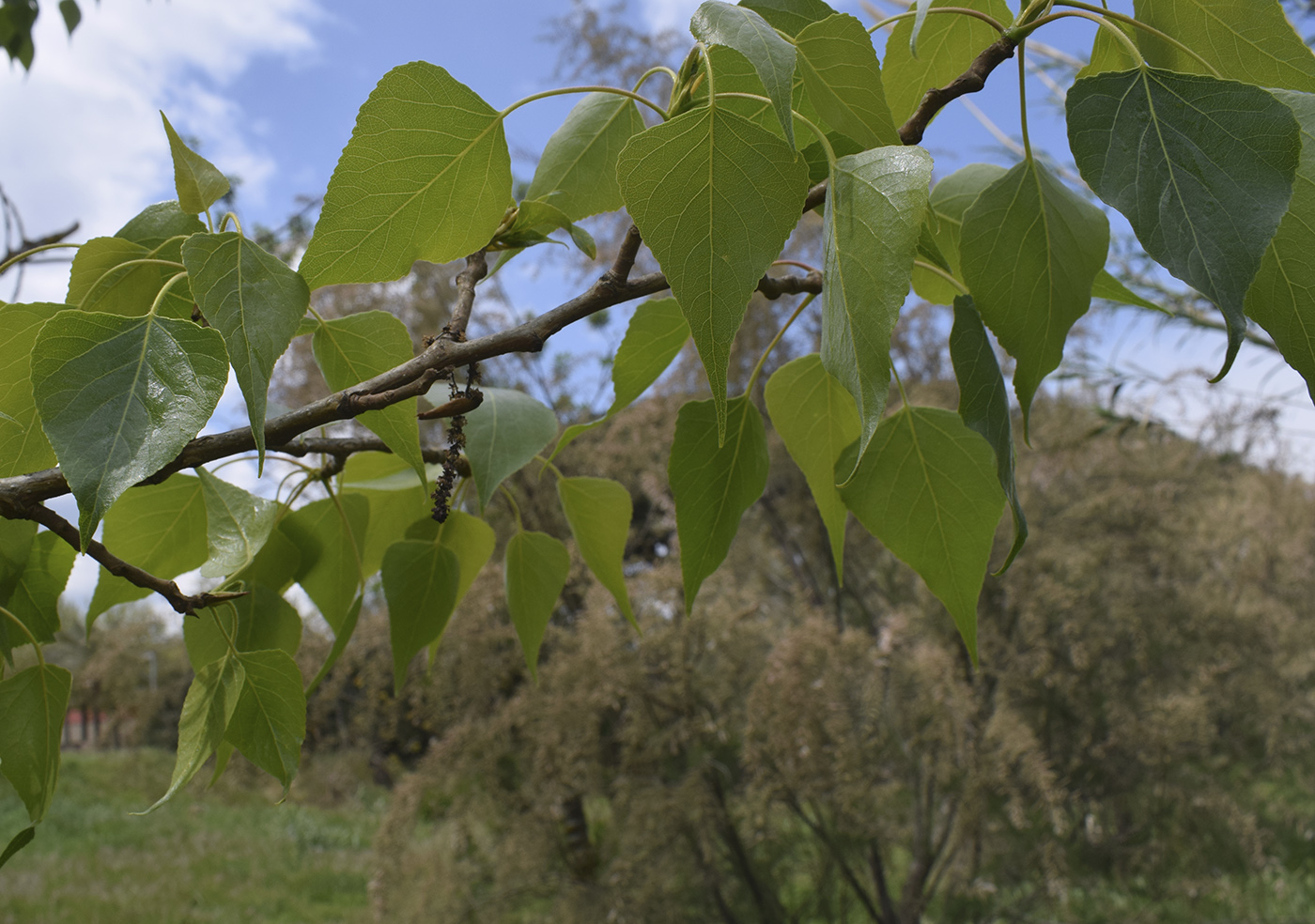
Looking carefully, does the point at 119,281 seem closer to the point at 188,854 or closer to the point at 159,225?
the point at 159,225

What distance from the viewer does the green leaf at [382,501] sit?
0.21m

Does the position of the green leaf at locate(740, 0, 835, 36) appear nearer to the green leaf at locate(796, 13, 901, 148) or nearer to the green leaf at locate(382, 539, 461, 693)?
the green leaf at locate(796, 13, 901, 148)

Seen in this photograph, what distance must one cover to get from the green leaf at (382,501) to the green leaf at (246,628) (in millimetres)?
27

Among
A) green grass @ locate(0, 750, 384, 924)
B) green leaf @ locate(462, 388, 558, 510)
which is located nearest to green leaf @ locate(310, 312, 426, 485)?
green leaf @ locate(462, 388, 558, 510)

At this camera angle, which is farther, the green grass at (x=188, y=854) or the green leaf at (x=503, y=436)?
the green grass at (x=188, y=854)

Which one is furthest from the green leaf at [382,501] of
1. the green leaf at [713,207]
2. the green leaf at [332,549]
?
the green leaf at [713,207]

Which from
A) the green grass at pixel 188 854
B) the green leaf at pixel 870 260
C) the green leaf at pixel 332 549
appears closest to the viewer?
the green leaf at pixel 870 260

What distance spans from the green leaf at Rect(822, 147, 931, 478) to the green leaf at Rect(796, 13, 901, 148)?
0.01 meters

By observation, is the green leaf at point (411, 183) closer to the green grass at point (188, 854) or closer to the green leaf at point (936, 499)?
the green leaf at point (936, 499)

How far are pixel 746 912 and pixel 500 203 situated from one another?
143 cm

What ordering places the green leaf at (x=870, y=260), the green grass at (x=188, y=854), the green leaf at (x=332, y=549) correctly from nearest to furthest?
the green leaf at (x=870, y=260), the green leaf at (x=332, y=549), the green grass at (x=188, y=854)

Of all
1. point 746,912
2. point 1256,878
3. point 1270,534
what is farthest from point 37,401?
point 1270,534

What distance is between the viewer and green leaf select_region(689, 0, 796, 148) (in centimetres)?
10

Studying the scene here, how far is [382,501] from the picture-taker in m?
0.22
